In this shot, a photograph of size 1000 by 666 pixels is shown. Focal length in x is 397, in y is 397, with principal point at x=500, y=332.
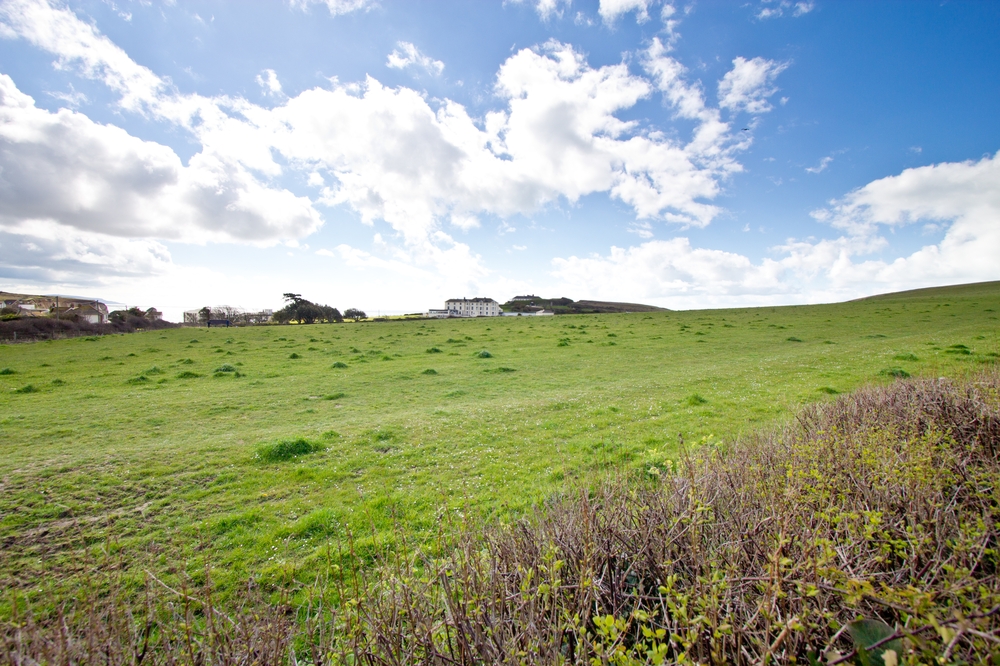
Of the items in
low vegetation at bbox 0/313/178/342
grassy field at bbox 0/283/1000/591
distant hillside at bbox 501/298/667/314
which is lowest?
grassy field at bbox 0/283/1000/591

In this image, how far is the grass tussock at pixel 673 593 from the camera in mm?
2361

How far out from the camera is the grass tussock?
2.36m

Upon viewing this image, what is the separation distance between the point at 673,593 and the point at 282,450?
9.96 m

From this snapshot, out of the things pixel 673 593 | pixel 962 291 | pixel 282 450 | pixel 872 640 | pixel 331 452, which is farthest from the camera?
pixel 962 291

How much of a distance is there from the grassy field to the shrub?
1.8 inches

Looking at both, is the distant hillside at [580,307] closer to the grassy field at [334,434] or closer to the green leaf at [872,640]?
the grassy field at [334,434]

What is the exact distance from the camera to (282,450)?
10039mm

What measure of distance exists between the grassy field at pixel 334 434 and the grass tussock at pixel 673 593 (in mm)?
831

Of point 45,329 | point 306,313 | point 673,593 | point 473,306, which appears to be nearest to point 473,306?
point 473,306

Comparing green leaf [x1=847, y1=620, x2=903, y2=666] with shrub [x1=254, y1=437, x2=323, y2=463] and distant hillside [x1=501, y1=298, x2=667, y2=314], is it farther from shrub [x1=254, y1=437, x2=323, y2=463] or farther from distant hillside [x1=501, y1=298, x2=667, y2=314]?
distant hillside [x1=501, y1=298, x2=667, y2=314]

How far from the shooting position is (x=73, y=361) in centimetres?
2875

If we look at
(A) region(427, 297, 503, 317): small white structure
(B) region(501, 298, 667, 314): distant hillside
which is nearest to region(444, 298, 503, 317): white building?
(A) region(427, 297, 503, 317): small white structure

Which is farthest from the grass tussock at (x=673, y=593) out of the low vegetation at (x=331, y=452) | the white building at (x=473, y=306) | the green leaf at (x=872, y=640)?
the white building at (x=473, y=306)

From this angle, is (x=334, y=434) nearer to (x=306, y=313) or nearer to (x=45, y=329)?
(x=45, y=329)
